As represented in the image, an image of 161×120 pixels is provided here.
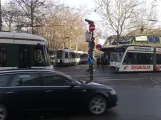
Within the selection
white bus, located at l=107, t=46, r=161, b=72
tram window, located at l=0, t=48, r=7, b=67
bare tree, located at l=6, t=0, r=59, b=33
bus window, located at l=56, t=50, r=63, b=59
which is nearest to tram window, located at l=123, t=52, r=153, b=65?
white bus, located at l=107, t=46, r=161, b=72

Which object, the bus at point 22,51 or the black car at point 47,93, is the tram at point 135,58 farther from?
the black car at point 47,93

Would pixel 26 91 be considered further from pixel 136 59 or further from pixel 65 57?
pixel 65 57

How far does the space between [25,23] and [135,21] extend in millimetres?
16809

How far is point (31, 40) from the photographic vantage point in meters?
17.4

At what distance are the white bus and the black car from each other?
80.0ft

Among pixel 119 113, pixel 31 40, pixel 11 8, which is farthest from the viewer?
pixel 11 8

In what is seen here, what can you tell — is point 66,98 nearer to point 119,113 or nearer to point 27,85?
point 27,85

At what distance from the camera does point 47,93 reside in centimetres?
948

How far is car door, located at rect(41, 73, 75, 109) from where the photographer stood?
9537mm

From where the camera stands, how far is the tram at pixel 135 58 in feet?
114

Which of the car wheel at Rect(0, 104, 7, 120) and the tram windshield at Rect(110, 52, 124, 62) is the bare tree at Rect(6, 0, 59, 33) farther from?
the car wheel at Rect(0, 104, 7, 120)

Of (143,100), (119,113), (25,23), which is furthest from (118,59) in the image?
(119,113)

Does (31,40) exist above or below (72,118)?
above

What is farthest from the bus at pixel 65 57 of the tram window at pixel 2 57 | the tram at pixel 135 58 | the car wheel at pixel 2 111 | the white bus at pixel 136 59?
the car wheel at pixel 2 111
